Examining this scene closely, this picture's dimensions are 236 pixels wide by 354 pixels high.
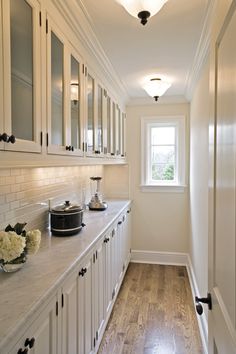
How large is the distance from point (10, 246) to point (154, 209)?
3078 mm

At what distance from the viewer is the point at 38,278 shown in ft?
3.95

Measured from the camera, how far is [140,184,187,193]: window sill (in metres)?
3.90

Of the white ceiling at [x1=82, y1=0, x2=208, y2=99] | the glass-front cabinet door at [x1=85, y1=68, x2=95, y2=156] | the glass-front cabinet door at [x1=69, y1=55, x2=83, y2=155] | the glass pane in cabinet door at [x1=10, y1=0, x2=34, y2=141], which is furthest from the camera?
the glass-front cabinet door at [x1=85, y1=68, x2=95, y2=156]

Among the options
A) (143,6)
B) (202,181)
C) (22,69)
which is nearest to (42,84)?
(22,69)

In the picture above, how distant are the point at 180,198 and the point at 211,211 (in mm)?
2885

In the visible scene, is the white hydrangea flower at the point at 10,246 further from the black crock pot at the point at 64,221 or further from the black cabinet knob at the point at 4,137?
the black crock pot at the point at 64,221

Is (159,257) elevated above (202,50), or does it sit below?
below

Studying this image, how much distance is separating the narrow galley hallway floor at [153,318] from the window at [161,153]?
4.51 ft

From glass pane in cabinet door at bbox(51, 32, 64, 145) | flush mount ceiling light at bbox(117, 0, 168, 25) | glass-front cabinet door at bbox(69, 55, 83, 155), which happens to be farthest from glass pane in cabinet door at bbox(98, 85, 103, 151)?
flush mount ceiling light at bbox(117, 0, 168, 25)

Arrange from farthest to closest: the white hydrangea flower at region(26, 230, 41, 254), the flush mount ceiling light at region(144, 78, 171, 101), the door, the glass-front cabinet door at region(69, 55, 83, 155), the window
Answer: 1. the window
2. the flush mount ceiling light at region(144, 78, 171, 101)
3. the glass-front cabinet door at region(69, 55, 83, 155)
4. the white hydrangea flower at region(26, 230, 41, 254)
5. the door

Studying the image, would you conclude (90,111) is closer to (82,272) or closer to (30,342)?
(82,272)

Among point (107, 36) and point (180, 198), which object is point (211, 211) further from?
point (180, 198)

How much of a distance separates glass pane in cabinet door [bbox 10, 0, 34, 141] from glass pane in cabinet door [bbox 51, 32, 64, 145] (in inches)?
9.1

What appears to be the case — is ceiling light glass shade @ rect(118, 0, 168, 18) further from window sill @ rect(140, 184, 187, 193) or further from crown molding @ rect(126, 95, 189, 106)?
window sill @ rect(140, 184, 187, 193)
